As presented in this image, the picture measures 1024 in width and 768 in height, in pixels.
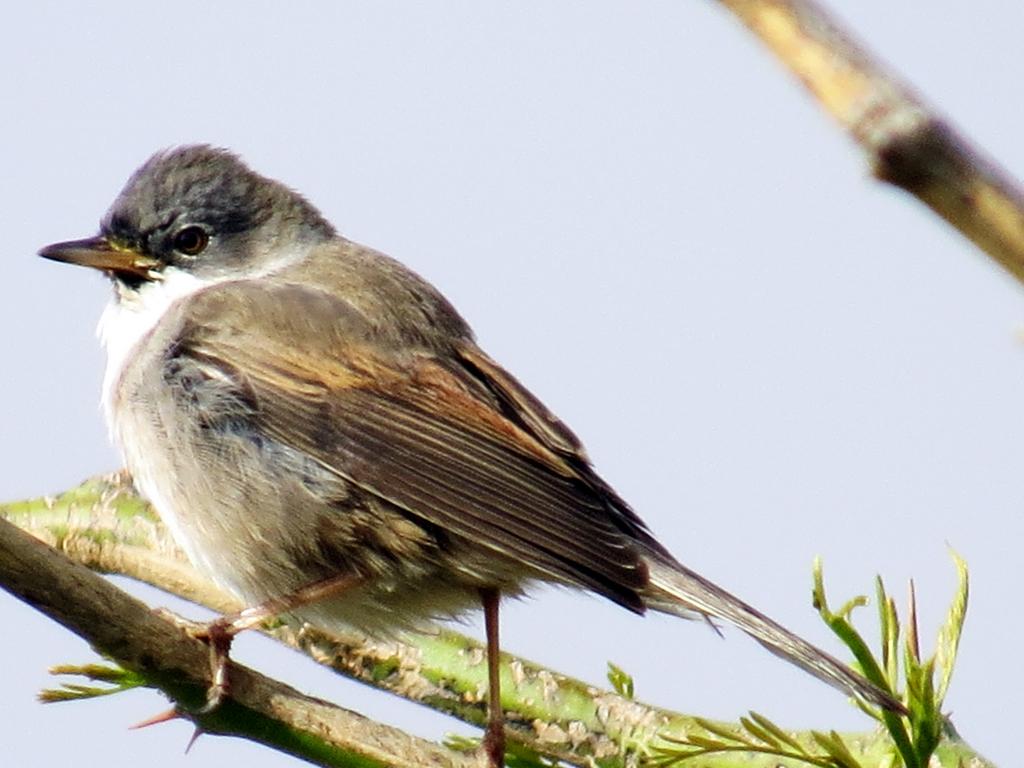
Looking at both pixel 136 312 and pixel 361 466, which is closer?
pixel 361 466

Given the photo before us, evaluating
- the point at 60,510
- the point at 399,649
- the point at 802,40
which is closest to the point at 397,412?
the point at 399,649

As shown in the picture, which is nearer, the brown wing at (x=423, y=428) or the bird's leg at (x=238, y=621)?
the bird's leg at (x=238, y=621)

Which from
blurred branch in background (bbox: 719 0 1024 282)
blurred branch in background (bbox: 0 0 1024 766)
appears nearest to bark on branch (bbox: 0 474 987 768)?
blurred branch in background (bbox: 0 0 1024 766)

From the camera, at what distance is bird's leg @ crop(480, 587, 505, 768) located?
3.52m

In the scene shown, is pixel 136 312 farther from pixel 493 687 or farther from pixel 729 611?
pixel 729 611

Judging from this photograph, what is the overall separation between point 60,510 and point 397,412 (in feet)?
3.43

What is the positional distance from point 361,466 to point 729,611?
1.15 m

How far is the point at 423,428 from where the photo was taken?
459 centimetres

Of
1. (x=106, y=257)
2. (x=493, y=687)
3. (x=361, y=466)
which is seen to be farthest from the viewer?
(x=106, y=257)

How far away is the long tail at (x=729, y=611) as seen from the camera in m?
3.64

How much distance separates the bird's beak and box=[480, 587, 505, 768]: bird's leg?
6.08ft

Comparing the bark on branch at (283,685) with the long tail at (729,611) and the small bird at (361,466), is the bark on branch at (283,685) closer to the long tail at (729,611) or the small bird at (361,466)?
the small bird at (361,466)

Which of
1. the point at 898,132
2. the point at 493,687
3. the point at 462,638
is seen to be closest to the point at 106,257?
the point at 462,638

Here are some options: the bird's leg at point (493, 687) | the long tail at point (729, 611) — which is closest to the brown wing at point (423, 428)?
the long tail at point (729, 611)
